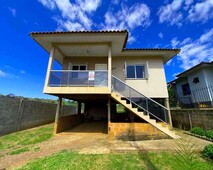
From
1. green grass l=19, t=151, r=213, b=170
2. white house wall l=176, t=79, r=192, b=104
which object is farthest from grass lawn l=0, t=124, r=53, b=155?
white house wall l=176, t=79, r=192, b=104

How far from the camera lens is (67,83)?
7.55 meters

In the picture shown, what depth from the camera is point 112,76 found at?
7918 mm

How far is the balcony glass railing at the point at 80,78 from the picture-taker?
24.5ft

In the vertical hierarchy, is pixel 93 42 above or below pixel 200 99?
above

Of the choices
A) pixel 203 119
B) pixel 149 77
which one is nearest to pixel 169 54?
pixel 149 77

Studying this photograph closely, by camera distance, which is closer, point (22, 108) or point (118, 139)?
point (118, 139)

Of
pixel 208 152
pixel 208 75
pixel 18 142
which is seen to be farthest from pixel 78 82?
pixel 208 75

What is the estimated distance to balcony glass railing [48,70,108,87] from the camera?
24.5 feet

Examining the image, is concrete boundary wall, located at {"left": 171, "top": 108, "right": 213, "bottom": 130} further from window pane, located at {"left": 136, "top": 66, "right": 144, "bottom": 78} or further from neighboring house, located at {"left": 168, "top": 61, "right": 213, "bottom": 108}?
window pane, located at {"left": 136, "top": 66, "right": 144, "bottom": 78}

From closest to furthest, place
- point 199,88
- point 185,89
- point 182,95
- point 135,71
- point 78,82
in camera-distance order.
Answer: point 78,82, point 135,71, point 199,88, point 185,89, point 182,95

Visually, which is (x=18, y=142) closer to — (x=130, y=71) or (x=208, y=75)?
(x=130, y=71)

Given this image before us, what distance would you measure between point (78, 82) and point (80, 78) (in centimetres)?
28

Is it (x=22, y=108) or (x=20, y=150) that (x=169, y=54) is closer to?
(x=20, y=150)

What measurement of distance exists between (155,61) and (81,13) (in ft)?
21.7
